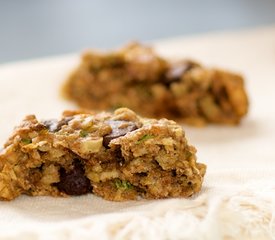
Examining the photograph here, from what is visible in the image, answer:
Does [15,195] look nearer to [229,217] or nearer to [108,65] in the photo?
[229,217]

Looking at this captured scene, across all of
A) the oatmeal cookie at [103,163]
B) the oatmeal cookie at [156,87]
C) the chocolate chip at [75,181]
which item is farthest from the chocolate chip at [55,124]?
the oatmeal cookie at [156,87]

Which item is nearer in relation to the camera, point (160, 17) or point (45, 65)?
point (45, 65)

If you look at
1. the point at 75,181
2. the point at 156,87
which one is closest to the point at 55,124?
the point at 75,181

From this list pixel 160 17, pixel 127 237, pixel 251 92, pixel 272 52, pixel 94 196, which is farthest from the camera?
pixel 160 17

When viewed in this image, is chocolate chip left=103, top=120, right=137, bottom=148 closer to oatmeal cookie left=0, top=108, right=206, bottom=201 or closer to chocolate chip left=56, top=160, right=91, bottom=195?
oatmeal cookie left=0, top=108, right=206, bottom=201

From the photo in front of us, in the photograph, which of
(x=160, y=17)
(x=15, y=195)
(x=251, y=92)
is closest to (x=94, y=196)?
(x=15, y=195)

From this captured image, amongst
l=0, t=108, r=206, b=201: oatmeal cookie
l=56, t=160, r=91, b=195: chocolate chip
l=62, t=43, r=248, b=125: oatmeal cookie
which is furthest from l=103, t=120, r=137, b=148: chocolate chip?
l=62, t=43, r=248, b=125: oatmeal cookie

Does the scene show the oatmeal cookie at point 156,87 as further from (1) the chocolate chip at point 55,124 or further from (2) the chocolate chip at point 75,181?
(2) the chocolate chip at point 75,181

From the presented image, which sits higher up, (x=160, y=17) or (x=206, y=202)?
(x=206, y=202)
